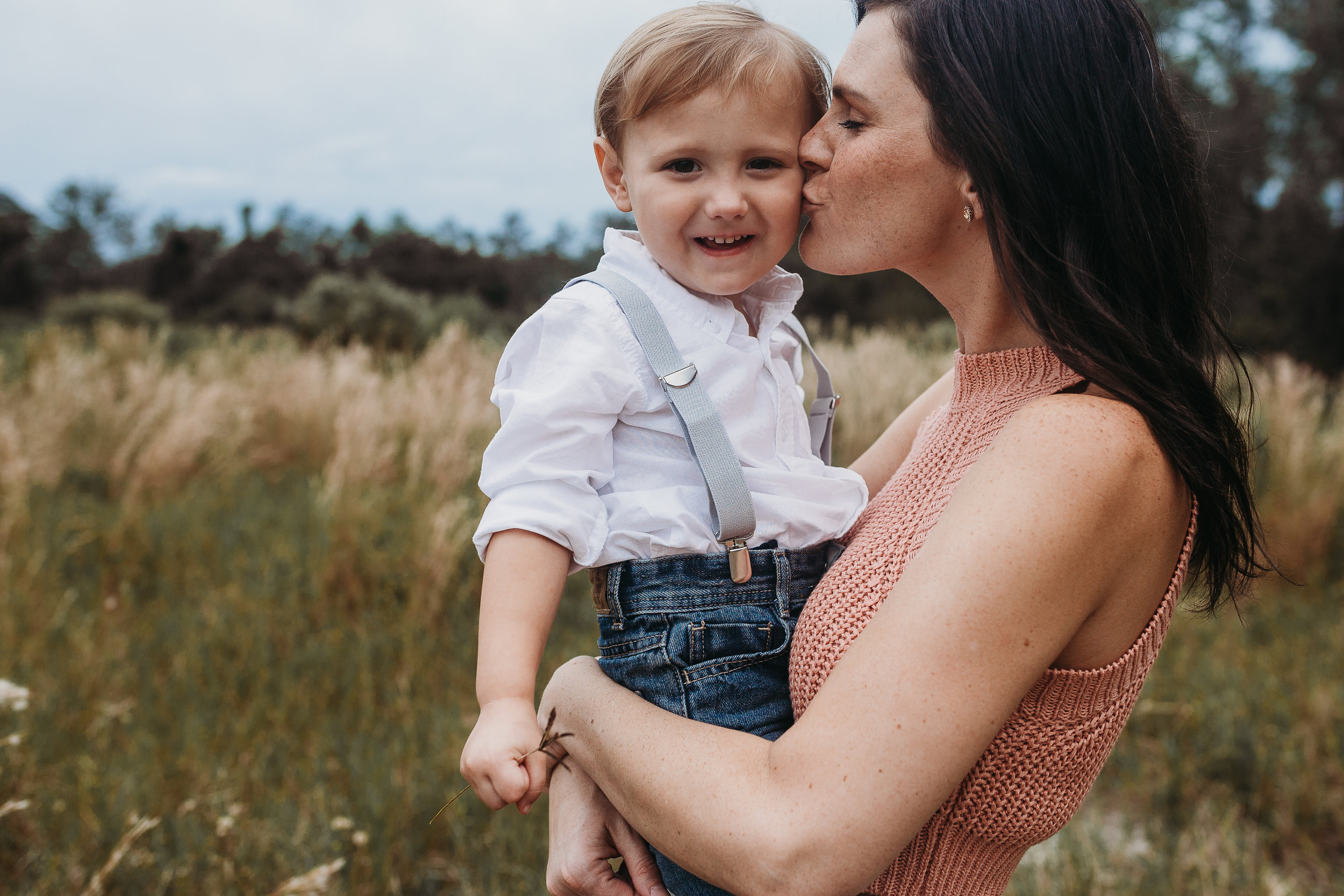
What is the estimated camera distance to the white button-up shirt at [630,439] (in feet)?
5.03

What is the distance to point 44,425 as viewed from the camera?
22.2 ft

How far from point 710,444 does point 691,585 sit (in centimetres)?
23

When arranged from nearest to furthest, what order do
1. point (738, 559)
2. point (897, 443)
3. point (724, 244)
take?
point (738, 559), point (724, 244), point (897, 443)

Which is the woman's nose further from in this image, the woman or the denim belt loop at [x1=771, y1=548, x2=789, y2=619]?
the denim belt loop at [x1=771, y1=548, x2=789, y2=619]

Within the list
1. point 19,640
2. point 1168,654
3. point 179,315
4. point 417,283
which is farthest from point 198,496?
point 179,315

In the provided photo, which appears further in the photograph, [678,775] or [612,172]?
[612,172]

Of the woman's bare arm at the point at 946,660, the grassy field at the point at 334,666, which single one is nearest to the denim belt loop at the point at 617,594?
the woman's bare arm at the point at 946,660

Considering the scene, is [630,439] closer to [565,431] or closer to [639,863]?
[565,431]

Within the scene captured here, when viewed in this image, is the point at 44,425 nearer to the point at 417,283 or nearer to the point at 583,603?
the point at 583,603

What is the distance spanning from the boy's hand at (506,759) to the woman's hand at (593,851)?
0.70 feet

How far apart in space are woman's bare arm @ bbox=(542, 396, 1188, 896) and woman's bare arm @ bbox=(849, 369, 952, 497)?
778mm

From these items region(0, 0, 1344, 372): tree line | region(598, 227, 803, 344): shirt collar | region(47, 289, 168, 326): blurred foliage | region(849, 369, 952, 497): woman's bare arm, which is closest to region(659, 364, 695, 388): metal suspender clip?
region(598, 227, 803, 344): shirt collar

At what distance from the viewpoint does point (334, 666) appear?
4.33m

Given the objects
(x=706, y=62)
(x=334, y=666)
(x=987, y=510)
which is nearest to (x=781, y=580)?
(x=987, y=510)
